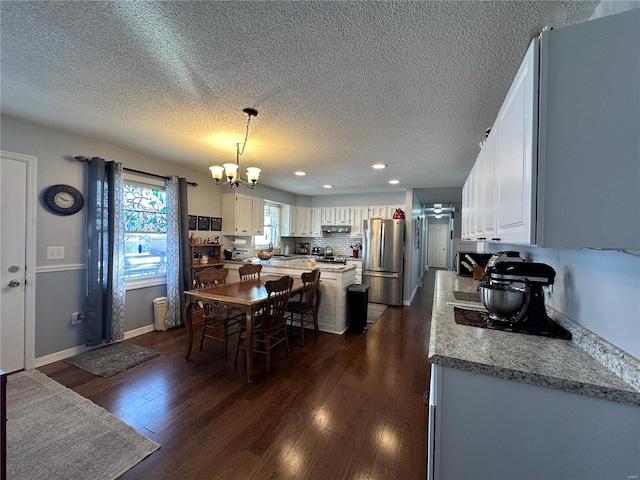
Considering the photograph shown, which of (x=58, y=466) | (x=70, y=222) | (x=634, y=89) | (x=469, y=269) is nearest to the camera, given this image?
(x=634, y=89)

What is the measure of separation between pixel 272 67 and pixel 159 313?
138 inches

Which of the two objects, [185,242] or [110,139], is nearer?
[110,139]

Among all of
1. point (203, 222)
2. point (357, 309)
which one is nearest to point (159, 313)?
point (203, 222)

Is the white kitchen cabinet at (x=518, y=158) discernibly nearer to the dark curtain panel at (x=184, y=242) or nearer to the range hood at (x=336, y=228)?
the dark curtain panel at (x=184, y=242)

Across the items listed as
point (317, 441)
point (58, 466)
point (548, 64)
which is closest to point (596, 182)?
point (548, 64)

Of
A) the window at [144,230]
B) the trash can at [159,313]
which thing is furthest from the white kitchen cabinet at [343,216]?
the trash can at [159,313]

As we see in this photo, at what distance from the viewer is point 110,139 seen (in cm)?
300

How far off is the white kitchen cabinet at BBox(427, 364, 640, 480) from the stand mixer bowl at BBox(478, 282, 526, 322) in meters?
0.55

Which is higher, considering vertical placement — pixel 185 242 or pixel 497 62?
pixel 497 62

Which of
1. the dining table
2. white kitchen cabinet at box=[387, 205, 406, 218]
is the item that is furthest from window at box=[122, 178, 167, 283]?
white kitchen cabinet at box=[387, 205, 406, 218]

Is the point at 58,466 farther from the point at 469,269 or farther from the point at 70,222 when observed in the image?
the point at 469,269

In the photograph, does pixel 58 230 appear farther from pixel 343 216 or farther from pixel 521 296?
pixel 343 216

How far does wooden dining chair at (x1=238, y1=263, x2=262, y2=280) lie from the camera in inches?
149

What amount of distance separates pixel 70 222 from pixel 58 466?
2.36m
